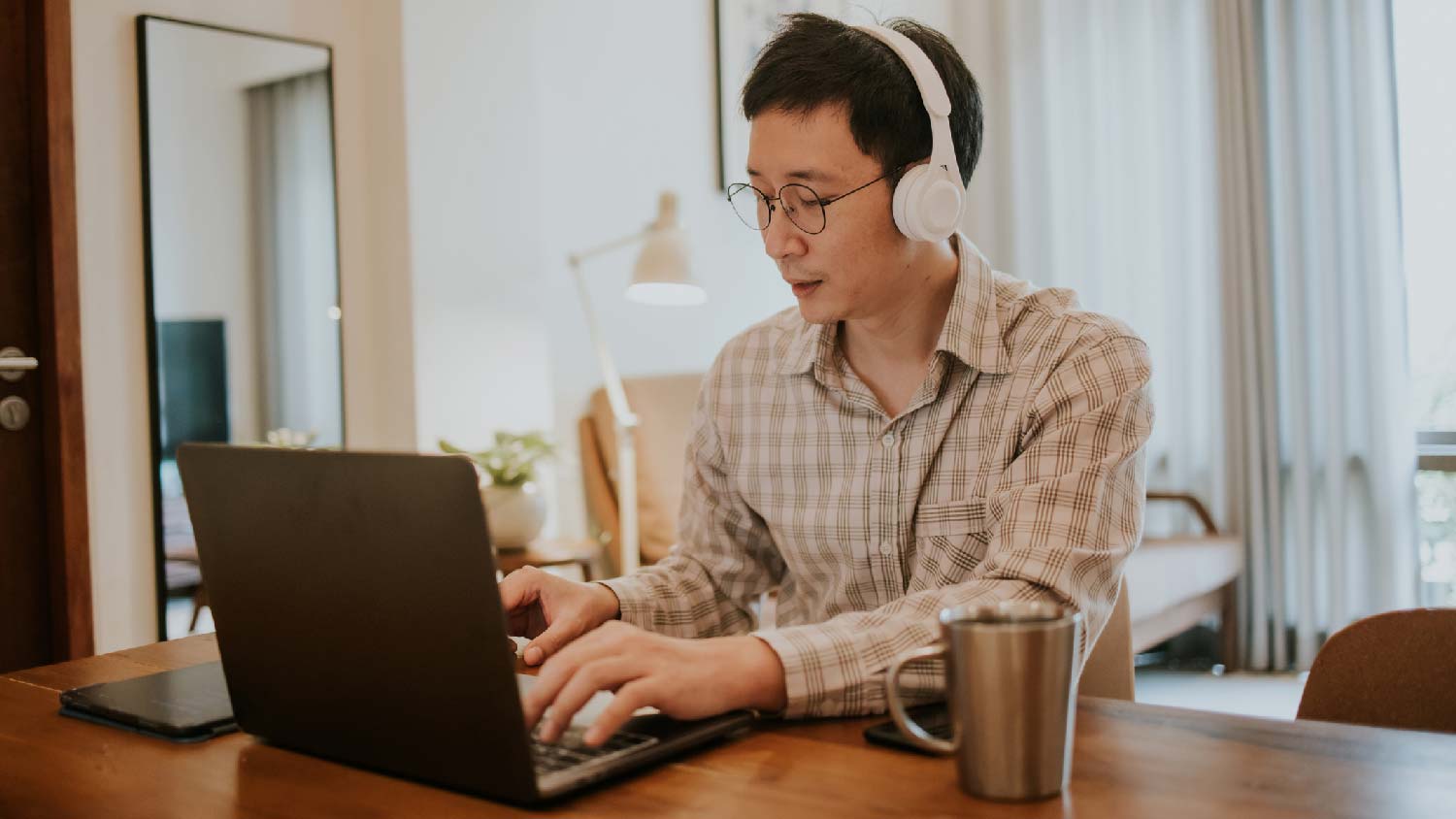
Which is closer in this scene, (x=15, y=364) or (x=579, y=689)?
(x=579, y=689)

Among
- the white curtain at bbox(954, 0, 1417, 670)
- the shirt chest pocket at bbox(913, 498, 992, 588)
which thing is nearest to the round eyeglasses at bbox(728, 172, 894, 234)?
the shirt chest pocket at bbox(913, 498, 992, 588)

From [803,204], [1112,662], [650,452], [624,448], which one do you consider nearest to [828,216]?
[803,204]

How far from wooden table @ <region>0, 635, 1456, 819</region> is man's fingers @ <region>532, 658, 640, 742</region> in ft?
0.20

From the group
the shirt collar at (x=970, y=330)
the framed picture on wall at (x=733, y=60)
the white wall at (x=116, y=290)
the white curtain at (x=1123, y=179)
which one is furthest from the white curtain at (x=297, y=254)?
the white curtain at (x=1123, y=179)

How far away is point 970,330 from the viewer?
1346 mm

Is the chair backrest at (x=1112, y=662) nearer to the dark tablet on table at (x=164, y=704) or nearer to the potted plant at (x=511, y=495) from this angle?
the dark tablet on table at (x=164, y=704)

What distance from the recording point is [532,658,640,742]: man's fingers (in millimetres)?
846

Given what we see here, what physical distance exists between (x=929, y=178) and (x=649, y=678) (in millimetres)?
671

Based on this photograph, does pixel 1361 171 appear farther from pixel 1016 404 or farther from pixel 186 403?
pixel 186 403

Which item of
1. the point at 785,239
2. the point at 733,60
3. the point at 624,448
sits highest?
the point at 733,60

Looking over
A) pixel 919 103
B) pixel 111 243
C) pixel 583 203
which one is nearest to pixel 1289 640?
pixel 583 203

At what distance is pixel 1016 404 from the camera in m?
1.30

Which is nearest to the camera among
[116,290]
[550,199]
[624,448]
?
[116,290]

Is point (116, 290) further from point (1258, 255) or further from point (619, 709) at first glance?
point (1258, 255)
